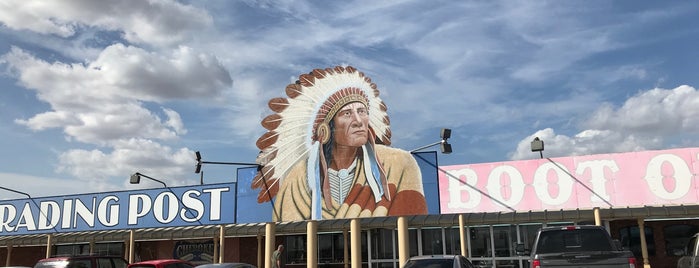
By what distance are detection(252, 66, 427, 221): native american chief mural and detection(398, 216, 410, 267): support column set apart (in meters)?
1.99

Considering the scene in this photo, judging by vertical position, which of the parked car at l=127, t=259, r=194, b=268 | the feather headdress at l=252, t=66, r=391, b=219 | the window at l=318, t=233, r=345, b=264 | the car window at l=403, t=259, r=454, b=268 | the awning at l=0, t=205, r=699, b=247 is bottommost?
the car window at l=403, t=259, r=454, b=268

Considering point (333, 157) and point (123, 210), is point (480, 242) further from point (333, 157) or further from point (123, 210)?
point (123, 210)

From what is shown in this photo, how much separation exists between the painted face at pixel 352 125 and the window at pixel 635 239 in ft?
33.4

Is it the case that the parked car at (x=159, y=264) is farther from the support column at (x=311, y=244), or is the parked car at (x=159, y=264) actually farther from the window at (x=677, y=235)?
the window at (x=677, y=235)

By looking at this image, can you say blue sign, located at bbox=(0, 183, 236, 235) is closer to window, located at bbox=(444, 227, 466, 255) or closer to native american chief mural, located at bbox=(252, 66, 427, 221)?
native american chief mural, located at bbox=(252, 66, 427, 221)

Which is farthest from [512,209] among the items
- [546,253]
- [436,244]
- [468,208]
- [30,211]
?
[30,211]

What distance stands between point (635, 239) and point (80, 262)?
18209mm

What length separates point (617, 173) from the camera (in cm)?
2028

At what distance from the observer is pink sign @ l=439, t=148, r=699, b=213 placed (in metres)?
19.7

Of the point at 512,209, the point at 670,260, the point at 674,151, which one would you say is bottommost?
the point at 670,260

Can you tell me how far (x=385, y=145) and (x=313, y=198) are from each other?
3.61m

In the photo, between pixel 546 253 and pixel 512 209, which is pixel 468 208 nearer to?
pixel 512 209

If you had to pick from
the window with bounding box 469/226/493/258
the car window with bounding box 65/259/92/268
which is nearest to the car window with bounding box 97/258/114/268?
the car window with bounding box 65/259/92/268

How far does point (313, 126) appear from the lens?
79.5 feet
